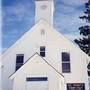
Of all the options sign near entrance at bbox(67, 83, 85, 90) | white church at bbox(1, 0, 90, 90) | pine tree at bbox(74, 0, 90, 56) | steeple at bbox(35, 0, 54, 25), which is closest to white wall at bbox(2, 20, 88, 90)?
white church at bbox(1, 0, 90, 90)

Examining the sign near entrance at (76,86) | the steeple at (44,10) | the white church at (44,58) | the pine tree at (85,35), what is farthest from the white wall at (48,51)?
the pine tree at (85,35)

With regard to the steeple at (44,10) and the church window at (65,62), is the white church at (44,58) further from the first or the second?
the steeple at (44,10)

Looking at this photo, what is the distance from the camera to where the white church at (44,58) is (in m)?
8.54

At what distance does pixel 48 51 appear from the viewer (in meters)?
9.55

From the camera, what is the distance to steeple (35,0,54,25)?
1039cm

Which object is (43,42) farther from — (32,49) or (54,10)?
(54,10)

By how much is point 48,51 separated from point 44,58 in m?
0.38

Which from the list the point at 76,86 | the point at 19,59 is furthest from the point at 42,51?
the point at 76,86

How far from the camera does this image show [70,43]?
374 inches

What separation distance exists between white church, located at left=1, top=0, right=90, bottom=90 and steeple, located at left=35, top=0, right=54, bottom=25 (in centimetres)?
20

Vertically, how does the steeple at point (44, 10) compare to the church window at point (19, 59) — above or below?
above

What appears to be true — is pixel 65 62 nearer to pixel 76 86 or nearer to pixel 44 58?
pixel 44 58

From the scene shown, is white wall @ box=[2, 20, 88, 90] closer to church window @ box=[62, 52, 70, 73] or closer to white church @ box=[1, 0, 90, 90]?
white church @ box=[1, 0, 90, 90]

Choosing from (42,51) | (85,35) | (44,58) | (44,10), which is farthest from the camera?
(85,35)
